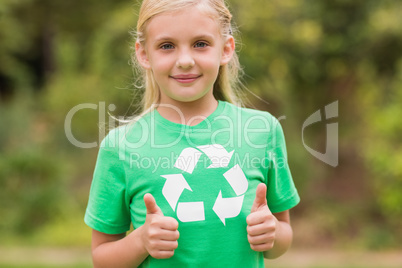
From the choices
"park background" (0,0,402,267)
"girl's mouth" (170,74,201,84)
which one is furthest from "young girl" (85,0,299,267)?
"park background" (0,0,402,267)

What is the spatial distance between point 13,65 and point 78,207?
24.4 feet

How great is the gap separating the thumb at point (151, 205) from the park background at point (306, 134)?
452 cm

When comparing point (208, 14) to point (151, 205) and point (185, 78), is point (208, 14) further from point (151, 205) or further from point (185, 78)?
point (151, 205)

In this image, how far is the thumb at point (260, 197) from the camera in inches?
64.3

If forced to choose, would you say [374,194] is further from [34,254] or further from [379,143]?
[34,254]

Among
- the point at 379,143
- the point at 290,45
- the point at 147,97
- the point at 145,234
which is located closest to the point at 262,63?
the point at 290,45

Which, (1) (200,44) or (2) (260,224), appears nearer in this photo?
(2) (260,224)

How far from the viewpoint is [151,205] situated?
1.60 metres

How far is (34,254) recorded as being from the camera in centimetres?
641

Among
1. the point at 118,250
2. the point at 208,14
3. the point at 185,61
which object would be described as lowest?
the point at 118,250

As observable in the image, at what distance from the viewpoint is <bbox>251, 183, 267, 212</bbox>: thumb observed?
5.36 feet

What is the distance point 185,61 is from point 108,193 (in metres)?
0.52

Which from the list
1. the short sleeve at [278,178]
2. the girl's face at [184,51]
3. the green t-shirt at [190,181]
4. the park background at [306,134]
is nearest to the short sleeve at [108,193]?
the green t-shirt at [190,181]

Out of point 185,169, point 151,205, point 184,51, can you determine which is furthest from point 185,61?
point 151,205
